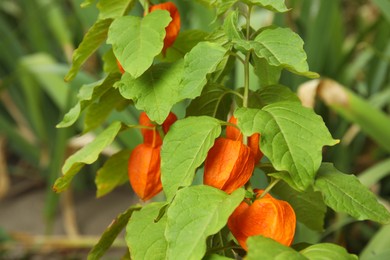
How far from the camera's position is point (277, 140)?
519mm

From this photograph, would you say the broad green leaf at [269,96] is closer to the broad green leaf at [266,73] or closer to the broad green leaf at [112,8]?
the broad green leaf at [266,73]

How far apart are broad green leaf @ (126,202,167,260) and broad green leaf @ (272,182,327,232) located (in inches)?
5.5

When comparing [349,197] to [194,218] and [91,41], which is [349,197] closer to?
[194,218]

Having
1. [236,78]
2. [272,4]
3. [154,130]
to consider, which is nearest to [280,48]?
[272,4]

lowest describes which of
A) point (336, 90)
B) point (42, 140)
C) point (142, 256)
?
point (42, 140)

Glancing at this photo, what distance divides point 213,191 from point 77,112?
0.16 m

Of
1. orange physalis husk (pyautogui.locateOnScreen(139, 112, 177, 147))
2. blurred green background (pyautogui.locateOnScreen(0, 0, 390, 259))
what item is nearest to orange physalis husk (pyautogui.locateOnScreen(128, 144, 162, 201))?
orange physalis husk (pyautogui.locateOnScreen(139, 112, 177, 147))

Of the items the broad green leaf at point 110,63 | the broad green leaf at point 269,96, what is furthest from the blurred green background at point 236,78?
the broad green leaf at point 110,63

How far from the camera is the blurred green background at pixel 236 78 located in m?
1.23

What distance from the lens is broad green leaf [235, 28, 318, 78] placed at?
20.6 inches

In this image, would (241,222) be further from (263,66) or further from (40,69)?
(40,69)

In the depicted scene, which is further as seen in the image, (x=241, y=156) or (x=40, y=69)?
(x=40, y=69)

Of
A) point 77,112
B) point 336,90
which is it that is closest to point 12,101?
point 336,90

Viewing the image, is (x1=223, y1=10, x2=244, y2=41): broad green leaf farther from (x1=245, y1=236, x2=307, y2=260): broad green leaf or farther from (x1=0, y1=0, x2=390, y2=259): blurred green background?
(x1=0, y1=0, x2=390, y2=259): blurred green background
